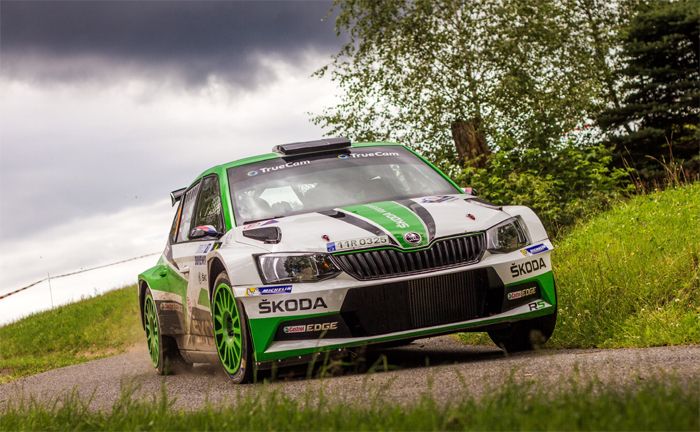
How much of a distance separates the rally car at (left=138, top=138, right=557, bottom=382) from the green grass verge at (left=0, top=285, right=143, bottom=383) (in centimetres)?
1179

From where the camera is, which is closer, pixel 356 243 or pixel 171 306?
pixel 356 243

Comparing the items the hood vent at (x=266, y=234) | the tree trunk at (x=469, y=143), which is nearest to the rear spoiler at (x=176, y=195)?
the hood vent at (x=266, y=234)

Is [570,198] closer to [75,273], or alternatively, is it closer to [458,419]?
[75,273]

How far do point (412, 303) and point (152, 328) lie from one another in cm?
421

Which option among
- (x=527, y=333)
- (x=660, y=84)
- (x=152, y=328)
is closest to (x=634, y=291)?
(x=527, y=333)

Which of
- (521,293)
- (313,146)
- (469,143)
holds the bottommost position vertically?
(521,293)

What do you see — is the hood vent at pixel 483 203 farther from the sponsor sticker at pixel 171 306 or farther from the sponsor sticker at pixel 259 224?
the sponsor sticker at pixel 171 306

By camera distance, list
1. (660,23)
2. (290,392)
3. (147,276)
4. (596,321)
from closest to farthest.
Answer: (290,392), (596,321), (147,276), (660,23)

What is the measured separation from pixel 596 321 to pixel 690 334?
1.22m

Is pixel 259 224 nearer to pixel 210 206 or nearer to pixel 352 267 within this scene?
pixel 352 267

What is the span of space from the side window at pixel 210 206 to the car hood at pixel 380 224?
755 millimetres

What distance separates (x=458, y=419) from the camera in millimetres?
4141

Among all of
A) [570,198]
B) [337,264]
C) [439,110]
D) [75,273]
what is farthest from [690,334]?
[439,110]

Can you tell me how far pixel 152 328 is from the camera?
398 inches
